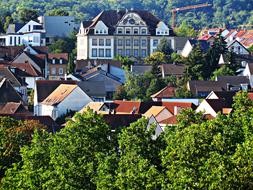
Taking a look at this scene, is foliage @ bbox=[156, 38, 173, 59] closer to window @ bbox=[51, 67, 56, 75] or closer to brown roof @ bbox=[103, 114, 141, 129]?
window @ bbox=[51, 67, 56, 75]

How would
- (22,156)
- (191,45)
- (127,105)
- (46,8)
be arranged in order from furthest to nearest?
(46,8), (191,45), (127,105), (22,156)

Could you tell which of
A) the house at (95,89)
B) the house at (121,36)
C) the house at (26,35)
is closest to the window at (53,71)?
the house at (121,36)

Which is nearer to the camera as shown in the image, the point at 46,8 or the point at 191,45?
the point at 191,45

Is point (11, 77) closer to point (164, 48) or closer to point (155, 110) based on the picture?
point (155, 110)

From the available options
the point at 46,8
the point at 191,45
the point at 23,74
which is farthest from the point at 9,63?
the point at 46,8

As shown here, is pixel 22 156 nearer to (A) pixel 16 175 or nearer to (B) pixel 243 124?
(A) pixel 16 175

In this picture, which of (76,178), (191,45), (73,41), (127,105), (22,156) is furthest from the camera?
(73,41)

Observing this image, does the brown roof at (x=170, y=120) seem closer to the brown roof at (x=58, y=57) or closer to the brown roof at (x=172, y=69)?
the brown roof at (x=172, y=69)
